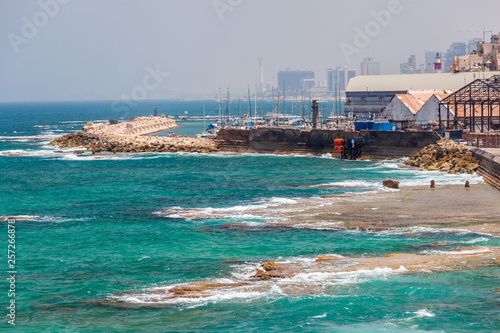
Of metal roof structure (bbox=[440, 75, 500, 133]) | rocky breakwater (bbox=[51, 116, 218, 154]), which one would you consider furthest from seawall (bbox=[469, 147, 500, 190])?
rocky breakwater (bbox=[51, 116, 218, 154])

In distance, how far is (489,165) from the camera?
58469mm

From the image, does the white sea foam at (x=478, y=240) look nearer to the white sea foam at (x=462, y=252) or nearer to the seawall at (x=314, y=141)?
the white sea foam at (x=462, y=252)

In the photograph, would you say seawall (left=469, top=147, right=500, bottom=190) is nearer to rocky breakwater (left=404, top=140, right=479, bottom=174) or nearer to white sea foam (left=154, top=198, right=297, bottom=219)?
rocky breakwater (left=404, top=140, right=479, bottom=174)

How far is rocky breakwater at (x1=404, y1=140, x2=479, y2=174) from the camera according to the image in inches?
2559

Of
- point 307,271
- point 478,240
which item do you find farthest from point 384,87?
point 307,271

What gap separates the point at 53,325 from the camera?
26094 millimetres

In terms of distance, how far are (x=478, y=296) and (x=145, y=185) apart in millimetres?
41458

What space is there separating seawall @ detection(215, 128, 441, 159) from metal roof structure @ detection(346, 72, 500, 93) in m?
50.3

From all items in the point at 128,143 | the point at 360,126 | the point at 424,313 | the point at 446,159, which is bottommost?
the point at 424,313

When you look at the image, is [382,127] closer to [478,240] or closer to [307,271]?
[478,240]

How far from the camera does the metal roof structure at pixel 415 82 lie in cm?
13388

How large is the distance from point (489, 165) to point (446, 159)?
11059 millimetres

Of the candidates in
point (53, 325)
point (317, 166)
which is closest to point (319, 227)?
point (53, 325)

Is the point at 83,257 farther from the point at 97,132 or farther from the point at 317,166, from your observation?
the point at 97,132
